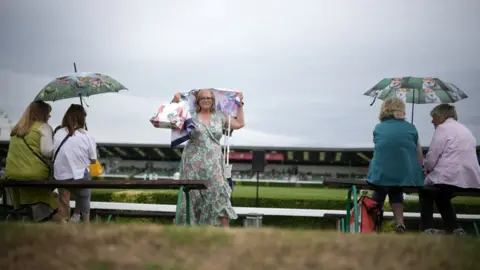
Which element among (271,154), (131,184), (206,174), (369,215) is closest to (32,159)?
(131,184)

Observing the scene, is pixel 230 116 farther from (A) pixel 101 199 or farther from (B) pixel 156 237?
(A) pixel 101 199

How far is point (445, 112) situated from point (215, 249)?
374 centimetres

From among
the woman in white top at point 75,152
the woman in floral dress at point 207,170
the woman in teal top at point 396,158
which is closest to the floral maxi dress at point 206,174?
the woman in floral dress at point 207,170

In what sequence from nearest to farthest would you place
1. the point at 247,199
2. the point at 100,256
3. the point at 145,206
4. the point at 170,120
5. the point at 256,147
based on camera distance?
the point at 100,256
the point at 170,120
the point at 145,206
the point at 247,199
the point at 256,147

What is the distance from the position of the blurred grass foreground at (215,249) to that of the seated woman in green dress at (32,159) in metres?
2.25

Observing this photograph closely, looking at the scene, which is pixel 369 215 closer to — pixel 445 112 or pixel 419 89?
pixel 445 112

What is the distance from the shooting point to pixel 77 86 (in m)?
6.68

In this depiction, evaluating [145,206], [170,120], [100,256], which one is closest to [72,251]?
[100,256]

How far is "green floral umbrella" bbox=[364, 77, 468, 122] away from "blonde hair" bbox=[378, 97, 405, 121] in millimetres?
967

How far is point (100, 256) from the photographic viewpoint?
8.96 feet

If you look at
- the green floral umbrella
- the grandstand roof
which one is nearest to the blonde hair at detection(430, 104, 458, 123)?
the green floral umbrella

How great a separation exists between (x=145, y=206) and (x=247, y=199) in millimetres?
4827

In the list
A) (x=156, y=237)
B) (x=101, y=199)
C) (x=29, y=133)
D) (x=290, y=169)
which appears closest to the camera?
(x=156, y=237)

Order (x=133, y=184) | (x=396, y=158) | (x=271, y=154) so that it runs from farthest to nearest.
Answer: (x=271, y=154) < (x=396, y=158) < (x=133, y=184)
